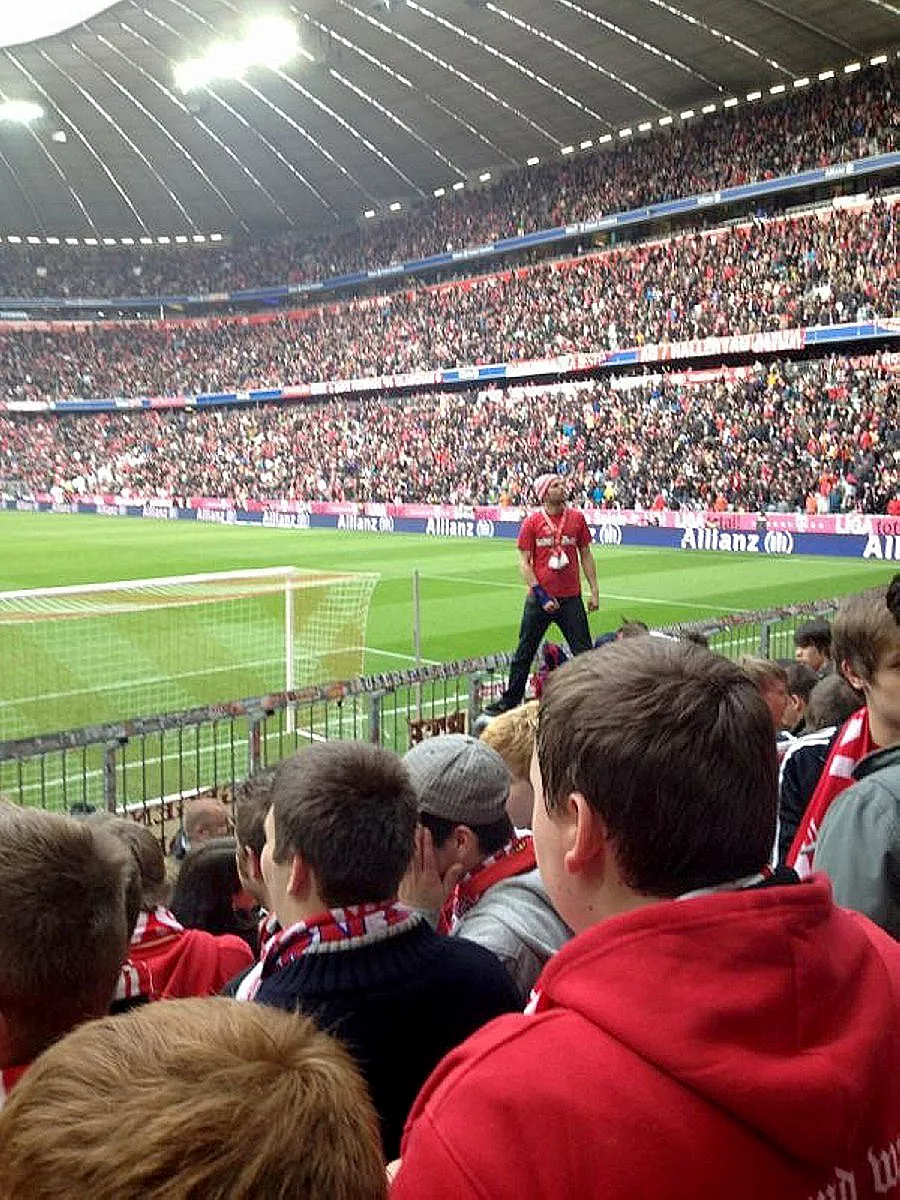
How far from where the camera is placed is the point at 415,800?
8.89ft

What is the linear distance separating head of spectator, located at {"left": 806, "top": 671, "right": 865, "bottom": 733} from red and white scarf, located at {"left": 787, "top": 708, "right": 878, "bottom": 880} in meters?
1.77

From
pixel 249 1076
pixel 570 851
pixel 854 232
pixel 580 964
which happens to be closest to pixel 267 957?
pixel 570 851

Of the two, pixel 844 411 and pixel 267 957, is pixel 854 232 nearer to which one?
pixel 844 411

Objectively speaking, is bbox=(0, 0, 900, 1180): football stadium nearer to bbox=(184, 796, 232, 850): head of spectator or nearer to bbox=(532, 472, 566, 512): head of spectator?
bbox=(184, 796, 232, 850): head of spectator

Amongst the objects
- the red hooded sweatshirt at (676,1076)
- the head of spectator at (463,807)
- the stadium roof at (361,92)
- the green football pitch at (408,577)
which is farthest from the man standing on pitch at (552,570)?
the stadium roof at (361,92)

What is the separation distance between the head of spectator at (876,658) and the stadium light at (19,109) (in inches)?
2019

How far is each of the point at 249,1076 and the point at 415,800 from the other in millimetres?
1667

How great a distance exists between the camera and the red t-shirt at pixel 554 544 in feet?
34.1

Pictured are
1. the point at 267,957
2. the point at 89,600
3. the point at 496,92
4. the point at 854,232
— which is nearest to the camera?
the point at 267,957

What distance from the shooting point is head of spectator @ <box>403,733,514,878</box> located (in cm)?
321

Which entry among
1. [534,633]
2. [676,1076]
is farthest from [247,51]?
[676,1076]

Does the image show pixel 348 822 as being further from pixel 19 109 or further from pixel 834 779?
pixel 19 109

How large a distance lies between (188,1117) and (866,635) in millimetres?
2652

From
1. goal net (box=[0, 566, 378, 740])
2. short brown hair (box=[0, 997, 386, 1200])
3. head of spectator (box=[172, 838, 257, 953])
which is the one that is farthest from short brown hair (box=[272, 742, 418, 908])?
goal net (box=[0, 566, 378, 740])
